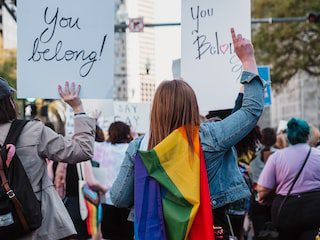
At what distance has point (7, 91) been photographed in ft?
15.0

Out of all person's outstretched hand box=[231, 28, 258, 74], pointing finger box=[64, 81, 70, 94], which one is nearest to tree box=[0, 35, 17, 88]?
pointing finger box=[64, 81, 70, 94]

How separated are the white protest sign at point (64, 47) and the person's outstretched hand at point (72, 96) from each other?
171 mm

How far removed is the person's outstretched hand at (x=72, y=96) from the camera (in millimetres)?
4805

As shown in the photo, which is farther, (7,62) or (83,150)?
(7,62)

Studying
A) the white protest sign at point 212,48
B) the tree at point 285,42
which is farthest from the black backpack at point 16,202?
the tree at point 285,42

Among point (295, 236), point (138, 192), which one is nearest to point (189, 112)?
point (138, 192)

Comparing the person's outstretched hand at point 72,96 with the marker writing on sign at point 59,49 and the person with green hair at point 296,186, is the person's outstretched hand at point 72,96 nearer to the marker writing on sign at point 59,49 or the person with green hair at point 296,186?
the marker writing on sign at point 59,49

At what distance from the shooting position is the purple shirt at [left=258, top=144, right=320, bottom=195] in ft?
22.6

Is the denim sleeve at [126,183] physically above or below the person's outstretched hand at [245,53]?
below

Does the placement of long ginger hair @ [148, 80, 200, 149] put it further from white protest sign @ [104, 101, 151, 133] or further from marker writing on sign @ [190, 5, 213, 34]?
white protest sign @ [104, 101, 151, 133]

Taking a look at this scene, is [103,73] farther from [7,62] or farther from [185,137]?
[7,62]

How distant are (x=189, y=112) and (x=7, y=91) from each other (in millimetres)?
1084

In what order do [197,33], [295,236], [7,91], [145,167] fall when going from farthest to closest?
[295,236]
[197,33]
[7,91]
[145,167]

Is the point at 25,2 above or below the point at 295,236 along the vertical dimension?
above
